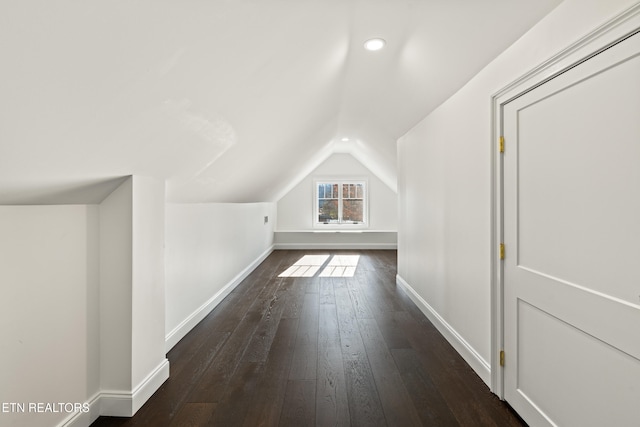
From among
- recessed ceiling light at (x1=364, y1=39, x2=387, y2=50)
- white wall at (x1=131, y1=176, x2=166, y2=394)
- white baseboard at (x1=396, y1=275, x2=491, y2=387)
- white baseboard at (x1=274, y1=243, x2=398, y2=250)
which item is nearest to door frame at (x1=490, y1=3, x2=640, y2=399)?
white baseboard at (x1=396, y1=275, x2=491, y2=387)

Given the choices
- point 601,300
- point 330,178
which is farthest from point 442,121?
point 330,178

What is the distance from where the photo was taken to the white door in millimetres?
1236

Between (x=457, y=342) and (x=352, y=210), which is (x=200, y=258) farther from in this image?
(x=352, y=210)

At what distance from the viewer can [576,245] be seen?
4.83 feet

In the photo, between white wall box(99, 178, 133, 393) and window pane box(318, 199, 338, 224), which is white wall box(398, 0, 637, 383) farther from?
window pane box(318, 199, 338, 224)

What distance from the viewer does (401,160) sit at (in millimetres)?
4492

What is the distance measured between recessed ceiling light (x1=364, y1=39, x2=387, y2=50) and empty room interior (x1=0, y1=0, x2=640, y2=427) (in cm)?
2

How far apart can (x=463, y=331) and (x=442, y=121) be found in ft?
5.75

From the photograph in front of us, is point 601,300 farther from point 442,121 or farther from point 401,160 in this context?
point 401,160

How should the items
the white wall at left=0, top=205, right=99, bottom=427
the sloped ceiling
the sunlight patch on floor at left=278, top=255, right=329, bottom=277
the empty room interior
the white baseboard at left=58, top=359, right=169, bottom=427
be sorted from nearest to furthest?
the sloped ceiling < the empty room interior < the white wall at left=0, top=205, right=99, bottom=427 < the white baseboard at left=58, top=359, right=169, bottom=427 < the sunlight patch on floor at left=278, top=255, right=329, bottom=277

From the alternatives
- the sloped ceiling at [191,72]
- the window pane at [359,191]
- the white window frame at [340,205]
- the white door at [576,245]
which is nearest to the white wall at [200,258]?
the sloped ceiling at [191,72]

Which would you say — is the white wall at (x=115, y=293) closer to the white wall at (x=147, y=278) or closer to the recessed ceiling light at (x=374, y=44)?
the white wall at (x=147, y=278)

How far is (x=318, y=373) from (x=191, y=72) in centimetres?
200

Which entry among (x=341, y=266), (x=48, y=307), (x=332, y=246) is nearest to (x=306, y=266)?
(x=341, y=266)
